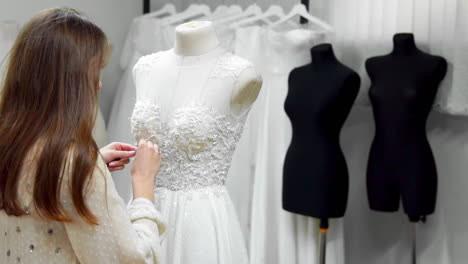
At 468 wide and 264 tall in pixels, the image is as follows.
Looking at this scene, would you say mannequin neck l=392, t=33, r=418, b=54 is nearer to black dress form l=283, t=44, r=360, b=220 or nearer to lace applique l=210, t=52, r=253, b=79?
black dress form l=283, t=44, r=360, b=220

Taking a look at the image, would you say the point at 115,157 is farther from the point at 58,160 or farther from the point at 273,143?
the point at 273,143

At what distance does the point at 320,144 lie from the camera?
2.69m

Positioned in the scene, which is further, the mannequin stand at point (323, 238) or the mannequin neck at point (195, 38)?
the mannequin stand at point (323, 238)

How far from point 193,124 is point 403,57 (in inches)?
48.2

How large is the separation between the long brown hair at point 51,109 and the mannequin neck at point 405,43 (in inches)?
→ 67.6

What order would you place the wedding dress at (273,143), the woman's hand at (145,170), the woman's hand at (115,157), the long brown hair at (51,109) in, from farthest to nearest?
the wedding dress at (273,143)
the woman's hand at (115,157)
the woman's hand at (145,170)
the long brown hair at (51,109)

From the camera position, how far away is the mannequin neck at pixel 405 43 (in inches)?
104

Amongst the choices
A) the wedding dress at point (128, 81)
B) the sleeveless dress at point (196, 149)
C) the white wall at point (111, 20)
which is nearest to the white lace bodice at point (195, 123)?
the sleeveless dress at point (196, 149)

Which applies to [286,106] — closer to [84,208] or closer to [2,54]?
[2,54]

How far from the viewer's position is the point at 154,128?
1908 mm

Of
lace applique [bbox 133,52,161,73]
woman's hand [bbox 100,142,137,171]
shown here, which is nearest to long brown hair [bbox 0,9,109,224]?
woman's hand [bbox 100,142,137,171]

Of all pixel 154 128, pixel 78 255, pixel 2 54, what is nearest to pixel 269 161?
pixel 154 128

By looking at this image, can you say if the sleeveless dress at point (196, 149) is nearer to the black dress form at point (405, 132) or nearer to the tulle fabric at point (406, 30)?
the black dress form at point (405, 132)

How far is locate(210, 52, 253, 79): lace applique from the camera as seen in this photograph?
1906mm
